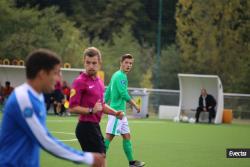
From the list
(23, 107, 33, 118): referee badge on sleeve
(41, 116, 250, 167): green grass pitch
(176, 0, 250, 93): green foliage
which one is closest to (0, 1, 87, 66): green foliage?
(176, 0, 250, 93): green foliage

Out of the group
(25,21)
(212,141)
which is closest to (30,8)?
(25,21)

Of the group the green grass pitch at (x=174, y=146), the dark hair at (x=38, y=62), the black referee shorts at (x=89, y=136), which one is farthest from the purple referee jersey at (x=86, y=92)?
the green grass pitch at (x=174, y=146)

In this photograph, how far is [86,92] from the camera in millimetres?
8922

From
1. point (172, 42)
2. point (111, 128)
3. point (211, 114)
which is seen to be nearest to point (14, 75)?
point (211, 114)

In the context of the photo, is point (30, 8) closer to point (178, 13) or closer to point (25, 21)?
point (25, 21)

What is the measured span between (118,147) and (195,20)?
2430cm

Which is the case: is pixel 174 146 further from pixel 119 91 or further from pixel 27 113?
pixel 27 113

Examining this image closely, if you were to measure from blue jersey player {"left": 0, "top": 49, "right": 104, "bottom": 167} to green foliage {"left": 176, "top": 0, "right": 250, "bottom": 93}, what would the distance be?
109 ft

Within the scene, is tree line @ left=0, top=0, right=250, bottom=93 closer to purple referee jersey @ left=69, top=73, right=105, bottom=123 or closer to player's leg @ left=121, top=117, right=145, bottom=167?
player's leg @ left=121, top=117, right=145, bottom=167

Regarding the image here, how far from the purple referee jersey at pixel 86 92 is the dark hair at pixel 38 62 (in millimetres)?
3483

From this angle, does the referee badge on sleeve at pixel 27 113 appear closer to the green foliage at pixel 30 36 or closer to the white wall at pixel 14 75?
the white wall at pixel 14 75

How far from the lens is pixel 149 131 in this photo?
22.6m

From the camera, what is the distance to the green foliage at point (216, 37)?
→ 127 ft

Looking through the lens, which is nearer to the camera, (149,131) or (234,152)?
(234,152)
